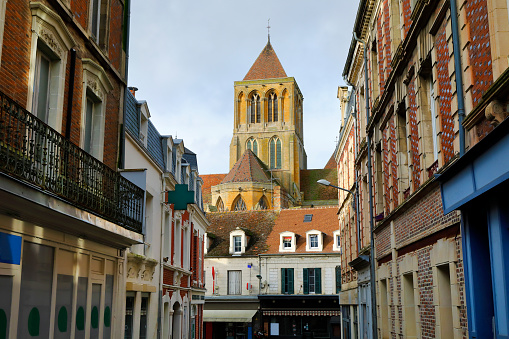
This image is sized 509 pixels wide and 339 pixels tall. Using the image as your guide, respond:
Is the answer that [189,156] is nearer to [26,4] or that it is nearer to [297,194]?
[26,4]

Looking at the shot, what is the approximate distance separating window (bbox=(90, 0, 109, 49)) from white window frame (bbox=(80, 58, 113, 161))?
0.79 m

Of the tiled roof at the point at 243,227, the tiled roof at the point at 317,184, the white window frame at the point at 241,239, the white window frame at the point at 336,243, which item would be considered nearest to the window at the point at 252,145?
the tiled roof at the point at 317,184

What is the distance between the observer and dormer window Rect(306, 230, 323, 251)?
37938 mm

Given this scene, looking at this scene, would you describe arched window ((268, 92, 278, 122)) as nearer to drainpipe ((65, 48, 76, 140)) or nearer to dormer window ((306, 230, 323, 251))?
dormer window ((306, 230, 323, 251))

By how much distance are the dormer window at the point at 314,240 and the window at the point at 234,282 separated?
191 inches

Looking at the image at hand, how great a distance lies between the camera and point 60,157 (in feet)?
26.0

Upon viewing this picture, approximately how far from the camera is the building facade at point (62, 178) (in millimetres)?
7223

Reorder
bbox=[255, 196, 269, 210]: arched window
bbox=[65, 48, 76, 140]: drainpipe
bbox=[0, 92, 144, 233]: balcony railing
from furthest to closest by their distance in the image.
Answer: bbox=[255, 196, 269, 210]: arched window < bbox=[65, 48, 76, 140]: drainpipe < bbox=[0, 92, 144, 233]: balcony railing

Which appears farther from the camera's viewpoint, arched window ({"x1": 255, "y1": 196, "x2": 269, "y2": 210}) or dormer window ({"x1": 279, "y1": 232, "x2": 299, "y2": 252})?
arched window ({"x1": 255, "y1": 196, "x2": 269, "y2": 210})

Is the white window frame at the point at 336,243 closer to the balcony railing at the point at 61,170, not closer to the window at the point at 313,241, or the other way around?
the window at the point at 313,241

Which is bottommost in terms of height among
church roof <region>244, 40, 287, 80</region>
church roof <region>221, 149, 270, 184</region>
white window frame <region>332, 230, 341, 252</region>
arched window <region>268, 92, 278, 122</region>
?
white window frame <region>332, 230, 341, 252</region>

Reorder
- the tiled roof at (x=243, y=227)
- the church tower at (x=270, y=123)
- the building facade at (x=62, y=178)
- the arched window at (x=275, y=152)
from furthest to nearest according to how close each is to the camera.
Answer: the arched window at (x=275, y=152) → the church tower at (x=270, y=123) → the tiled roof at (x=243, y=227) → the building facade at (x=62, y=178)

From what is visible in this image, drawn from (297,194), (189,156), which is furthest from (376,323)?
(297,194)

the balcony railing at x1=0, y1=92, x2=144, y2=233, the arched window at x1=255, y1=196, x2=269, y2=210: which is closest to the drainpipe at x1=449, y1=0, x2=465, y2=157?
the balcony railing at x1=0, y1=92, x2=144, y2=233
